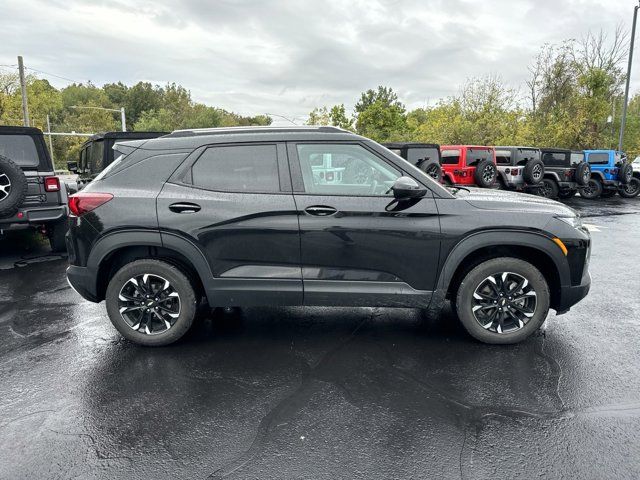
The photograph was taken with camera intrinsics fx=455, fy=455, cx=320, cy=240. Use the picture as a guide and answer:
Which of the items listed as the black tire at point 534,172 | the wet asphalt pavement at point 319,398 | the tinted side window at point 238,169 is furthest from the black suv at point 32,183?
the black tire at point 534,172

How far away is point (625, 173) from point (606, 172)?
636 millimetres

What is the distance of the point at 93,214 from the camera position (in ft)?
12.4

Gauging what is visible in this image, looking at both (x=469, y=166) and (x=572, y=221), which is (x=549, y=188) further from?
(x=572, y=221)

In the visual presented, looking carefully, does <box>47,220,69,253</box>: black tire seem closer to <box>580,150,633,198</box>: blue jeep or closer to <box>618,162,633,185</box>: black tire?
<box>580,150,633,198</box>: blue jeep

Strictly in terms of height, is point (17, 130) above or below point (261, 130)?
above

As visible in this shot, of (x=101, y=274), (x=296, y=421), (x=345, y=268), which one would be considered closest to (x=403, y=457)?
(x=296, y=421)

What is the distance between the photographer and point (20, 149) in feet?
22.0

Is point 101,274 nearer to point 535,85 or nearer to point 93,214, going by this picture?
point 93,214

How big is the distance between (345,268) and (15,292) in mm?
4347

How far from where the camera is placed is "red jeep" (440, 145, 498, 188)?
14.5 metres

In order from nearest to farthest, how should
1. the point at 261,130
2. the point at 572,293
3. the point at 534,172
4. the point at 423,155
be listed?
1. the point at 572,293
2. the point at 261,130
3. the point at 423,155
4. the point at 534,172

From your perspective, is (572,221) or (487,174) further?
(487,174)

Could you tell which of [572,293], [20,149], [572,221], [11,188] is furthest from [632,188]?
[11,188]

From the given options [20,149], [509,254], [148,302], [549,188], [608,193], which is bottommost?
[608,193]
